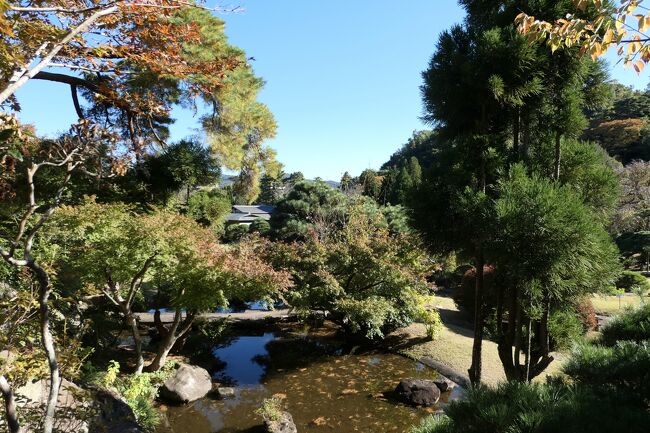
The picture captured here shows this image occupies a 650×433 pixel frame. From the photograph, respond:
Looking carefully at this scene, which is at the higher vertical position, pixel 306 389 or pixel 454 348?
pixel 454 348

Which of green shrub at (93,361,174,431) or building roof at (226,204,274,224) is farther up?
building roof at (226,204,274,224)

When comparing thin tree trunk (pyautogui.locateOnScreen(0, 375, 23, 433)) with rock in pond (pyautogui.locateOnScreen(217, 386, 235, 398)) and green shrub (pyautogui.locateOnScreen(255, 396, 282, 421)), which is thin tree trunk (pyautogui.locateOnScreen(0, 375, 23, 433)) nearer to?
green shrub (pyautogui.locateOnScreen(255, 396, 282, 421))

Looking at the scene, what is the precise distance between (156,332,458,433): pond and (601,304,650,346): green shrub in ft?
11.4

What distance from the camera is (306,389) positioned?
767cm

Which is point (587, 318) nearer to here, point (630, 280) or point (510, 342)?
point (510, 342)

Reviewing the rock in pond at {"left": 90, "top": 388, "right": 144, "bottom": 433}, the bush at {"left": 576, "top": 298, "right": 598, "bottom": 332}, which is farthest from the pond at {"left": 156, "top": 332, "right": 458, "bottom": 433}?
the bush at {"left": 576, "top": 298, "right": 598, "bottom": 332}

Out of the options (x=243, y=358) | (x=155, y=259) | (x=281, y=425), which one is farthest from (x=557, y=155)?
(x=243, y=358)

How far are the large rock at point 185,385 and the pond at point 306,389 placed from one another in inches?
6.6

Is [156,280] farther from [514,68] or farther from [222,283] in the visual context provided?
[514,68]

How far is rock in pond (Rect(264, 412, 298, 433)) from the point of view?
18.5 feet

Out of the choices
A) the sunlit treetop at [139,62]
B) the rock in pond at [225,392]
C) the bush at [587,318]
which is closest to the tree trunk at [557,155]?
the sunlit treetop at [139,62]

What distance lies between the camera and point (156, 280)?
24.3ft

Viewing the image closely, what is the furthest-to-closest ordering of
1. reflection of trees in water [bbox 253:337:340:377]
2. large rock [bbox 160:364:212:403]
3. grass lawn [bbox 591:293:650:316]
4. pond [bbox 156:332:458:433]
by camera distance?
grass lawn [bbox 591:293:650:316] → reflection of trees in water [bbox 253:337:340:377] → large rock [bbox 160:364:212:403] → pond [bbox 156:332:458:433]

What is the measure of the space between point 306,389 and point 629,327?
570 cm
